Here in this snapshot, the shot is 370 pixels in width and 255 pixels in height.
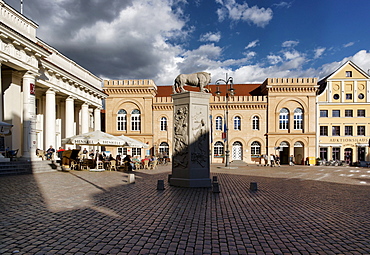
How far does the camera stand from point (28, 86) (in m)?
19.1

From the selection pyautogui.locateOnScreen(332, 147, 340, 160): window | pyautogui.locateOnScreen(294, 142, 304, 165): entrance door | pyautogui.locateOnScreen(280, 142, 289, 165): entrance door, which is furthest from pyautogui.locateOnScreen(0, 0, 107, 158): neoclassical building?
pyautogui.locateOnScreen(332, 147, 340, 160): window

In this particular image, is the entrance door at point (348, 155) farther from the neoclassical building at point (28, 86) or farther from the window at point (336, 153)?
the neoclassical building at point (28, 86)

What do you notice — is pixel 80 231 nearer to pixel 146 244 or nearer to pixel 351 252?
pixel 146 244

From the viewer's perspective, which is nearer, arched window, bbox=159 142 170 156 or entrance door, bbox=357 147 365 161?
entrance door, bbox=357 147 365 161

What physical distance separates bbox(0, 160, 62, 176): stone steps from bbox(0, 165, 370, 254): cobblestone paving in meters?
6.98

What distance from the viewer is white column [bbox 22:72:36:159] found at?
18.8m

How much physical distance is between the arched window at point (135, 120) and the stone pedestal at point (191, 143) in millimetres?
30209

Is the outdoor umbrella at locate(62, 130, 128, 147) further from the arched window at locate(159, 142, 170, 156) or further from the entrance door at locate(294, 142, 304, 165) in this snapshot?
the entrance door at locate(294, 142, 304, 165)

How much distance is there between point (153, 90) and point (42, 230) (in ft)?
124

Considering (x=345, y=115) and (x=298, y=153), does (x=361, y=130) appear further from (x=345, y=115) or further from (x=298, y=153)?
(x=298, y=153)

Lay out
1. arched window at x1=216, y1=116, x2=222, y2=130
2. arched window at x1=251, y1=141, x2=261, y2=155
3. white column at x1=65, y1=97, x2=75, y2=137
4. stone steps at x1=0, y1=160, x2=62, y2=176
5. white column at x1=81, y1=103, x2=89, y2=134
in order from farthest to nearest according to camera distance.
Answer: arched window at x1=216, y1=116, x2=222, y2=130, arched window at x1=251, y1=141, x2=261, y2=155, white column at x1=81, y1=103, x2=89, y2=134, white column at x1=65, y1=97, x2=75, y2=137, stone steps at x1=0, y1=160, x2=62, y2=176

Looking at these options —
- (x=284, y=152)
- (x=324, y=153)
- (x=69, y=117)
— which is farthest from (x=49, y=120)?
(x=324, y=153)

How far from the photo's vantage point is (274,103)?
40688mm

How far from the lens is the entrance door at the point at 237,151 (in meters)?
40.7
